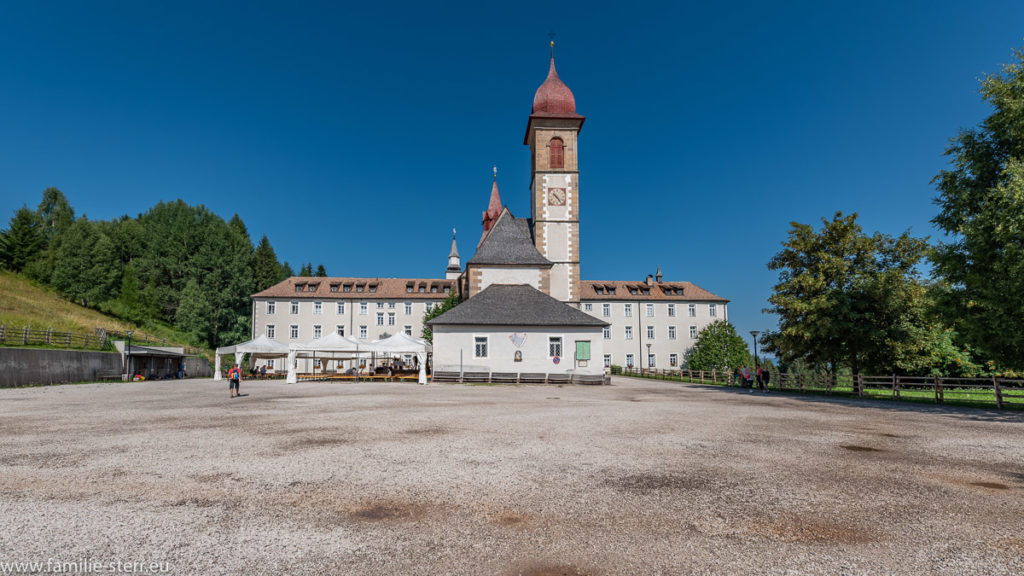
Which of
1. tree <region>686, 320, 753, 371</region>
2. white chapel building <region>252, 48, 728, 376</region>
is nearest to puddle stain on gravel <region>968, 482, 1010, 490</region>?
white chapel building <region>252, 48, 728, 376</region>

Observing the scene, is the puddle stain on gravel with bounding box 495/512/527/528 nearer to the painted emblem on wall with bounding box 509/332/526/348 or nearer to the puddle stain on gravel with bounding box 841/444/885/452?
the puddle stain on gravel with bounding box 841/444/885/452

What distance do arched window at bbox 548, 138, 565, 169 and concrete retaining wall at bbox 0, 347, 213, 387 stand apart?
1265 inches

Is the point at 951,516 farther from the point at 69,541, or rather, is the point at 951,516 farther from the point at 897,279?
the point at 897,279

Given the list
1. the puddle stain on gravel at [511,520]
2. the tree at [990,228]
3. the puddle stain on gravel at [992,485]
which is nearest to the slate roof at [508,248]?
the tree at [990,228]

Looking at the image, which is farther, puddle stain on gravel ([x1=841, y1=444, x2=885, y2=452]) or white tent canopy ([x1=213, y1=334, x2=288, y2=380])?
white tent canopy ([x1=213, y1=334, x2=288, y2=380])

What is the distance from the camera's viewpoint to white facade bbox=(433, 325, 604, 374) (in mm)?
29250

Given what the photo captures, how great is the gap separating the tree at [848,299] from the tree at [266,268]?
222 ft

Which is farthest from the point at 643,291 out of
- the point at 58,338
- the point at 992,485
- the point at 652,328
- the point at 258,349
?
the point at 992,485

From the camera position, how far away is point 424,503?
17.1 feet

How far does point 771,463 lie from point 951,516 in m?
2.35

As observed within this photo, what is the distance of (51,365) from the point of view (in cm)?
2641

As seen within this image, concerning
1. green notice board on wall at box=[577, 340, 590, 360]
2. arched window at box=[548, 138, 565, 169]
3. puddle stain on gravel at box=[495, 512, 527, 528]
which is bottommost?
puddle stain on gravel at box=[495, 512, 527, 528]

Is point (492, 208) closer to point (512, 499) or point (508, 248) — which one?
point (508, 248)

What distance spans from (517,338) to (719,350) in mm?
33541
